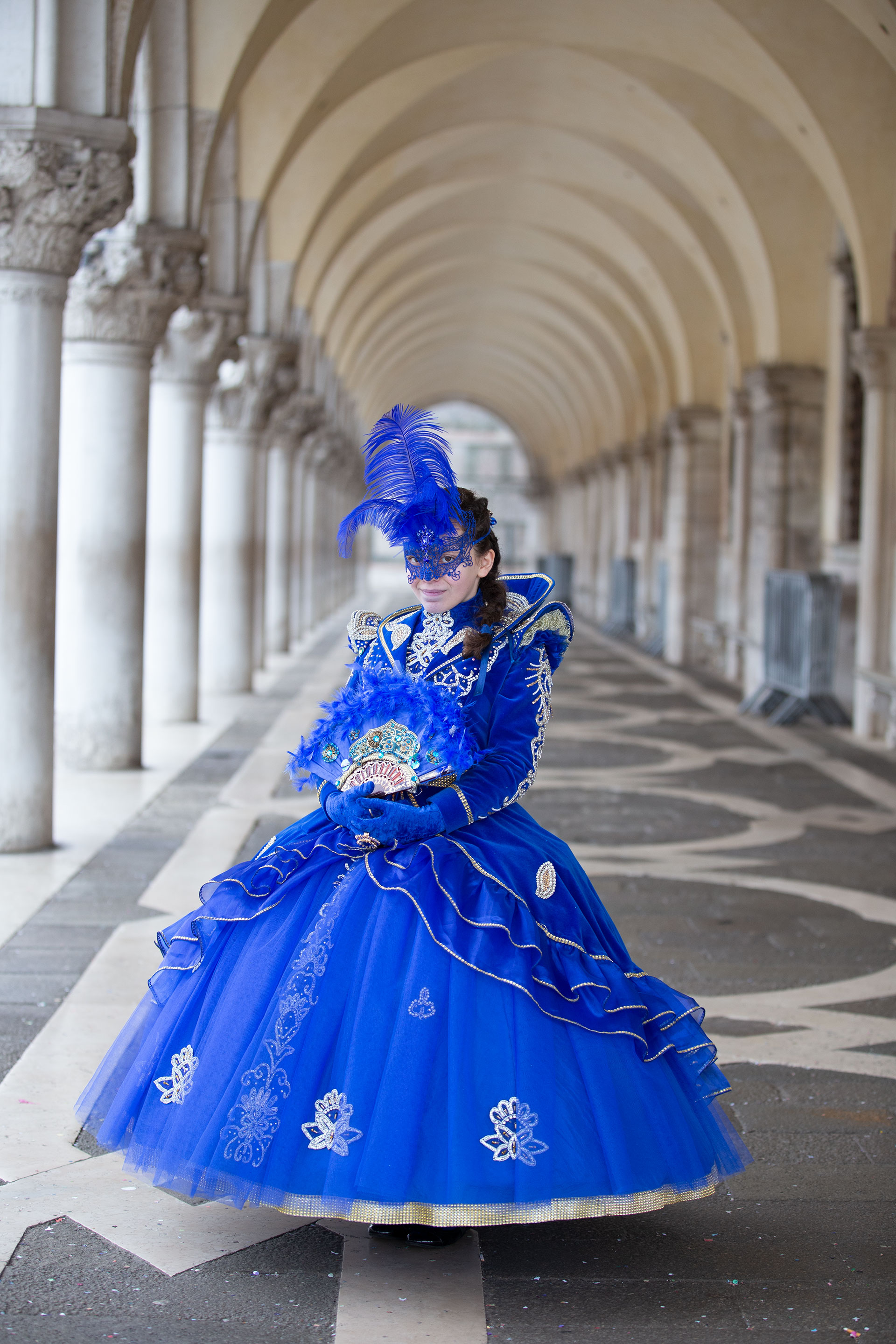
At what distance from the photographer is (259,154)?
42.1ft

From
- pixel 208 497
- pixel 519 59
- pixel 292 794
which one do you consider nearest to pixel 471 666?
pixel 292 794

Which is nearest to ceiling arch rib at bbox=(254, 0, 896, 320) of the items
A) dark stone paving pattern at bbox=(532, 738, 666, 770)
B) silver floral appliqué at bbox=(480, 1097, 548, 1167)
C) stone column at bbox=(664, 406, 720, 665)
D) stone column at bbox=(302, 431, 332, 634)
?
dark stone paving pattern at bbox=(532, 738, 666, 770)

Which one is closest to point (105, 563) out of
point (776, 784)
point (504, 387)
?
point (776, 784)

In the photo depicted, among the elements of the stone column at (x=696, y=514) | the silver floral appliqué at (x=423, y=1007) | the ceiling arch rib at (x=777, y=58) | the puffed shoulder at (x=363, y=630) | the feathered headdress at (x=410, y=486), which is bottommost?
the silver floral appliqué at (x=423, y=1007)

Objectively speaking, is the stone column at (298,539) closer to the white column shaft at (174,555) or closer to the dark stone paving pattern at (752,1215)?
the white column shaft at (174,555)

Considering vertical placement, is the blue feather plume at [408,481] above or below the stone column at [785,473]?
below

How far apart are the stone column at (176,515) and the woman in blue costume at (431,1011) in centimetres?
891

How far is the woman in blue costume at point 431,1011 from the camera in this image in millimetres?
2709

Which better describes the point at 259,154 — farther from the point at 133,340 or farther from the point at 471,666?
the point at 471,666

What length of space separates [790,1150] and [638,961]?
167cm

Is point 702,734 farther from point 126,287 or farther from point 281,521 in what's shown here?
point 281,521

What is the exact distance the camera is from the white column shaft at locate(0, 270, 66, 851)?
267 inches

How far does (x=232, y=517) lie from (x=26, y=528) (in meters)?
8.13

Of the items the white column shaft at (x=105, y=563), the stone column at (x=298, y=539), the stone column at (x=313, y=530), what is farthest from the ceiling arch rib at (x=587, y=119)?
the stone column at (x=313, y=530)
